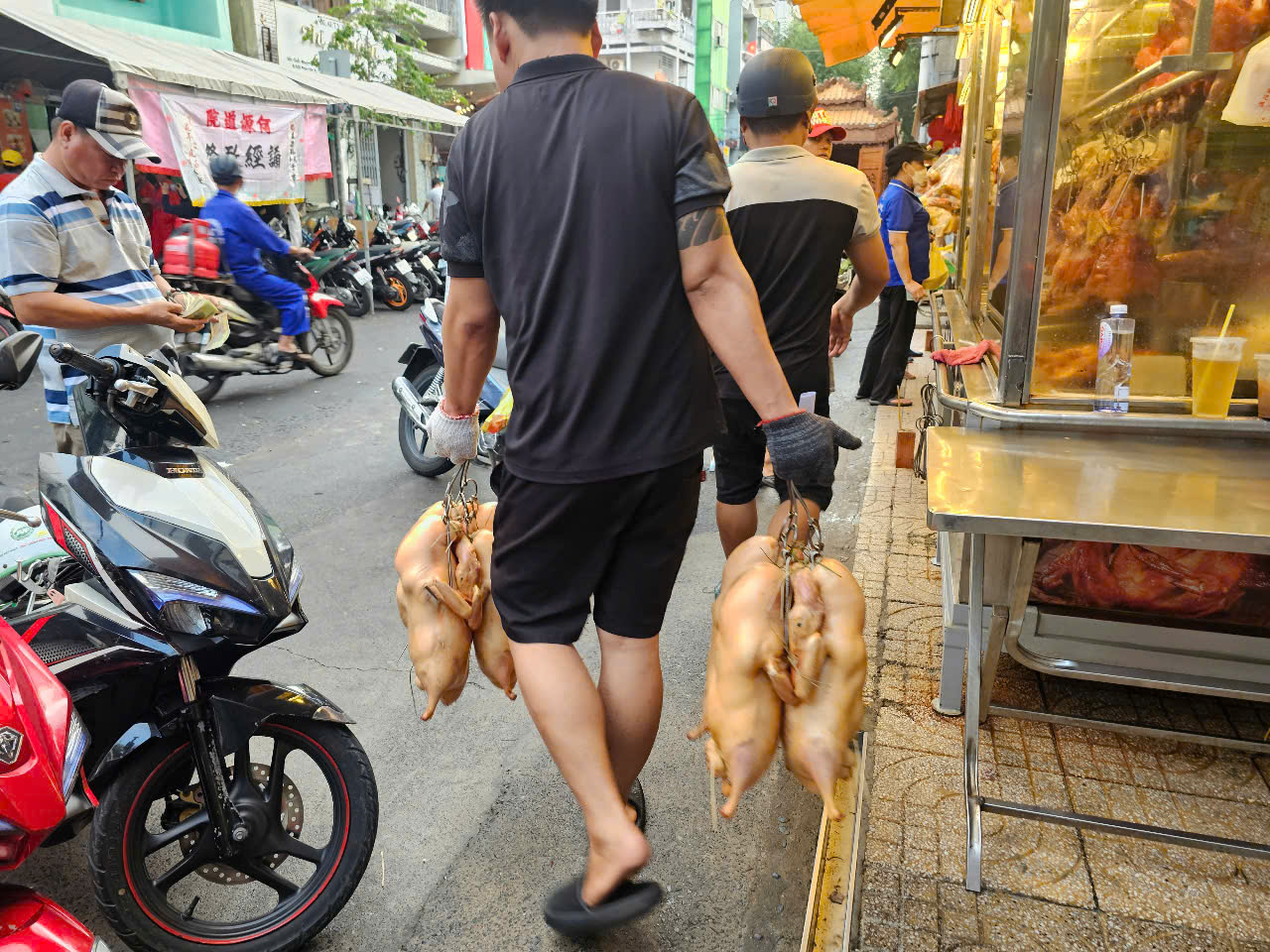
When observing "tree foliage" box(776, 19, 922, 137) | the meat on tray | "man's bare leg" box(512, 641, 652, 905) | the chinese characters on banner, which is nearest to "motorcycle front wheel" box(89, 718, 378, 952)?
"man's bare leg" box(512, 641, 652, 905)

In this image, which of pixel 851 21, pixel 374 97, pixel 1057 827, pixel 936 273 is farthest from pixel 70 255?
pixel 374 97

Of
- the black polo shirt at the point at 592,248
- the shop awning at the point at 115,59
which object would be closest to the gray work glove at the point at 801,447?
the black polo shirt at the point at 592,248

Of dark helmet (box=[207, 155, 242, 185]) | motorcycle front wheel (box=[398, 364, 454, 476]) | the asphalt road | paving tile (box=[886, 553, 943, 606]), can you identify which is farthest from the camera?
dark helmet (box=[207, 155, 242, 185])

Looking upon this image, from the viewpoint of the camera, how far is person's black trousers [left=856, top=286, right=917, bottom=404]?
725cm

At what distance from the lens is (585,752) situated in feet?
6.26

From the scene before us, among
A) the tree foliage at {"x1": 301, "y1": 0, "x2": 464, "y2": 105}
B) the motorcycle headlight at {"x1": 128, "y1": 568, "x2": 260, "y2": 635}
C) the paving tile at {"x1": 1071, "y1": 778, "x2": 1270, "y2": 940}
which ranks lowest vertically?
the paving tile at {"x1": 1071, "y1": 778, "x2": 1270, "y2": 940}

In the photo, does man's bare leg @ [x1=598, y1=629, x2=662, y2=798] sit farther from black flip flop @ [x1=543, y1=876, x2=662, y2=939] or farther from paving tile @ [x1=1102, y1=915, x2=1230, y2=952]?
paving tile @ [x1=1102, y1=915, x2=1230, y2=952]

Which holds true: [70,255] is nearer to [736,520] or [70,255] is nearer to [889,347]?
[736,520]

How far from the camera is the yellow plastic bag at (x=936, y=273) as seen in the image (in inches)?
280

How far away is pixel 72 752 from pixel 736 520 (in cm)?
223

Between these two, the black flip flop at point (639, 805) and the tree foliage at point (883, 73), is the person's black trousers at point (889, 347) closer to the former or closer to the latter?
the black flip flop at point (639, 805)

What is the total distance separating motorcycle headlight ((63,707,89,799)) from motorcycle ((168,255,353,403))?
19.6 feet

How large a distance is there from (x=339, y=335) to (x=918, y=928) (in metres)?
7.70

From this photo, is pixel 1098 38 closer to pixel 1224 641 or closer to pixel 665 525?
pixel 1224 641
